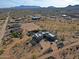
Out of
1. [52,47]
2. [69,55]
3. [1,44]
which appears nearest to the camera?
[69,55]

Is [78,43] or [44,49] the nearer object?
[44,49]

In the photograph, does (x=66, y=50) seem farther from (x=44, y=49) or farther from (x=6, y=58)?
(x=6, y=58)

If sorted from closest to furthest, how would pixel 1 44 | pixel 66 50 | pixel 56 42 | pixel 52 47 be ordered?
1. pixel 66 50
2. pixel 52 47
3. pixel 56 42
4. pixel 1 44

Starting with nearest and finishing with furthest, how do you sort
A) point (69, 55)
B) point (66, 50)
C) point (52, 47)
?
point (69, 55), point (66, 50), point (52, 47)

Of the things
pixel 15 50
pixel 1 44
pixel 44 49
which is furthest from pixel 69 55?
pixel 1 44

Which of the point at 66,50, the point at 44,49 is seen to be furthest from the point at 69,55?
the point at 44,49

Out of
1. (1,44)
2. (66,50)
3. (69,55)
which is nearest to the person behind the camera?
(69,55)

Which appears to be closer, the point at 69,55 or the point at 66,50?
the point at 69,55

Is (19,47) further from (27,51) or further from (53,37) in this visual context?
(53,37)

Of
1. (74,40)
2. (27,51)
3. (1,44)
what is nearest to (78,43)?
(74,40)
